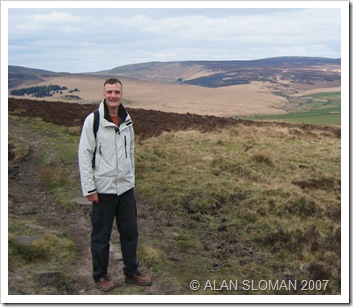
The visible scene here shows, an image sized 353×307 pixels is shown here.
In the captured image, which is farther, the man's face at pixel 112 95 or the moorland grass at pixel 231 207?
the moorland grass at pixel 231 207

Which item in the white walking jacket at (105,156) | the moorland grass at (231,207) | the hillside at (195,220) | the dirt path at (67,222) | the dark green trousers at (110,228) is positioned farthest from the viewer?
the moorland grass at (231,207)

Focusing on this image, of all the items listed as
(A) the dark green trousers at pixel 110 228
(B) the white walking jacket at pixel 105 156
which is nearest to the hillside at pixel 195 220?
(A) the dark green trousers at pixel 110 228

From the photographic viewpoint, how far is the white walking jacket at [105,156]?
4930 mm

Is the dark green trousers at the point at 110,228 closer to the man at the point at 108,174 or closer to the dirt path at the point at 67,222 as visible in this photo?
the man at the point at 108,174

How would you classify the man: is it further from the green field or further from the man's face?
the green field

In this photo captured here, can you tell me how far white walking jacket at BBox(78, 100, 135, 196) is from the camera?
4930mm

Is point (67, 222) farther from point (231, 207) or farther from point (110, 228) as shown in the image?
point (231, 207)

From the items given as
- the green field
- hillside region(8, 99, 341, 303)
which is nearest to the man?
hillside region(8, 99, 341, 303)

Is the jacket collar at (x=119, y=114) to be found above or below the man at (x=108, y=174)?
above

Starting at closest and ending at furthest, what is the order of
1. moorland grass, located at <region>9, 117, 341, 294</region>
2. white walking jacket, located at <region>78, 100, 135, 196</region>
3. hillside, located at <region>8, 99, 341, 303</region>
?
white walking jacket, located at <region>78, 100, 135, 196</region>
hillside, located at <region>8, 99, 341, 303</region>
moorland grass, located at <region>9, 117, 341, 294</region>

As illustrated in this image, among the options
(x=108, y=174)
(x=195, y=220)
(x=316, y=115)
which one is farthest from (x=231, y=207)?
(x=316, y=115)

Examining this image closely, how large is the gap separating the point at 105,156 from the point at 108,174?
0.23m

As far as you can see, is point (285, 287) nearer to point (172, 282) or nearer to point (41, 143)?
point (172, 282)

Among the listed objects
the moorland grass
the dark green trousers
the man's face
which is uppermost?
the man's face
